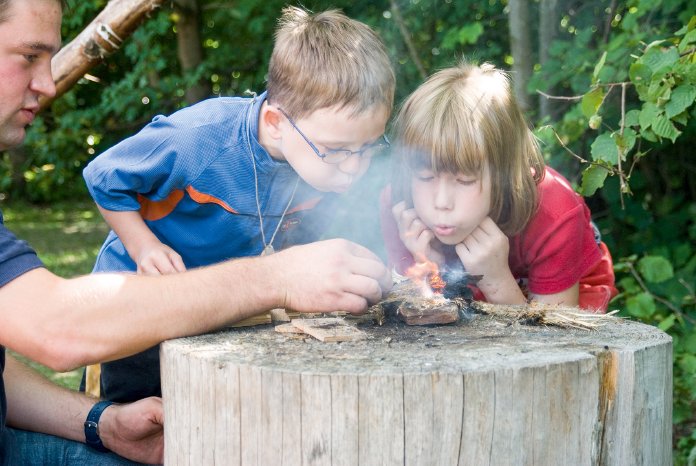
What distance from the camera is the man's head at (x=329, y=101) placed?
259cm

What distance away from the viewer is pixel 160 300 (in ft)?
6.57

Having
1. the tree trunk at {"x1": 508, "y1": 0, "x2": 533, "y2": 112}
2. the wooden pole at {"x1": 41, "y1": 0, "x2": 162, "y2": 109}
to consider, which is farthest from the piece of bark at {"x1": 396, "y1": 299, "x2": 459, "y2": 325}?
the tree trunk at {"x1": 508, "y1": 0, "x2": 533, "y2": 112}

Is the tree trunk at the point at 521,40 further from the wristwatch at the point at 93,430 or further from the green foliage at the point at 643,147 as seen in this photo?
the wristwatch at the point at 93,430

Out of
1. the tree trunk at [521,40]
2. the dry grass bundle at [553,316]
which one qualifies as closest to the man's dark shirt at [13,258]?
the dry grass bundle at [553,316]

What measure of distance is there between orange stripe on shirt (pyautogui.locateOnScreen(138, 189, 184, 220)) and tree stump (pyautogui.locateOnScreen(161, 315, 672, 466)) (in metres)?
0.82

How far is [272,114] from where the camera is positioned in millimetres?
2756

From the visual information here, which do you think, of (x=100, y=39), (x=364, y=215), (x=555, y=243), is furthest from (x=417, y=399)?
(x=100, y=39)

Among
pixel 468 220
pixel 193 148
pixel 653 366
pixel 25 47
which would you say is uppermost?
pixel 25 47

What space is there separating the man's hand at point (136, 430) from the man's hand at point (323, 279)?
24.0 inches

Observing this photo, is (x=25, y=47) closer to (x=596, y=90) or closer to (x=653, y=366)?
(x=653, y=366)

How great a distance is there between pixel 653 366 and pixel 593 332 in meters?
0.17

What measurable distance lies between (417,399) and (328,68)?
1.23 m

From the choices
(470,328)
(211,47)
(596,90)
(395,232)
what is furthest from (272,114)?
(211,47)

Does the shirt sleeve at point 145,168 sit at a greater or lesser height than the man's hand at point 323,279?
greater
